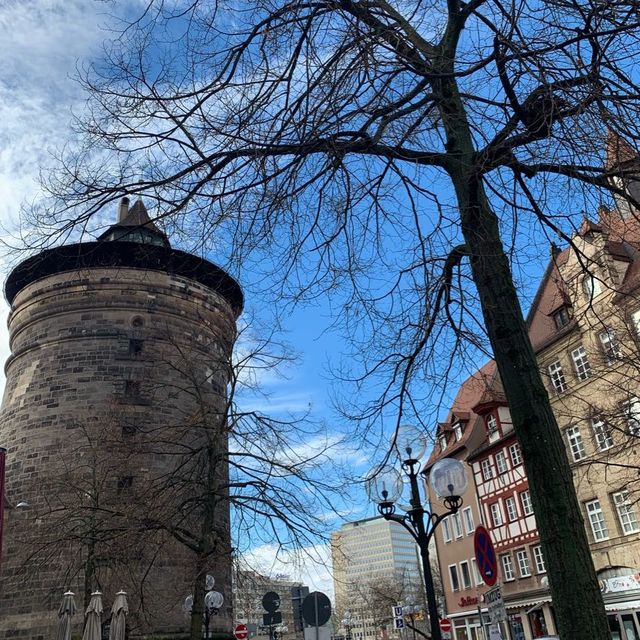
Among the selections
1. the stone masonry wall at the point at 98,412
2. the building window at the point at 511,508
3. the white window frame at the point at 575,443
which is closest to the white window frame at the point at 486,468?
the building window at the point at 511,508

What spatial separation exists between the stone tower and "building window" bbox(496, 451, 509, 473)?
1183cm

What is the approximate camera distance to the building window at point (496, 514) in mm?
27281

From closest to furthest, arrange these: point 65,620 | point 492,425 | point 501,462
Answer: point 65,620, point 501,462, point 492,425

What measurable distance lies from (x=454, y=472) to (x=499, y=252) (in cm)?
348

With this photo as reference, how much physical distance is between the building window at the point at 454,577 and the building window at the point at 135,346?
61.1 feet

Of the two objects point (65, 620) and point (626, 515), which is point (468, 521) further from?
point (65, 620)

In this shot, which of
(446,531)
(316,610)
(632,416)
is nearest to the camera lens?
(316,610)

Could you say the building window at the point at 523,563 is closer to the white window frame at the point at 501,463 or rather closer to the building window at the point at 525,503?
the building window at the point at 525,503

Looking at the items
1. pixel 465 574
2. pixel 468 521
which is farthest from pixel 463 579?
pixel 468 521

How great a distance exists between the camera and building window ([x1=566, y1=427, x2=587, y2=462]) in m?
22.4

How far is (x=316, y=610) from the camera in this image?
346 inches

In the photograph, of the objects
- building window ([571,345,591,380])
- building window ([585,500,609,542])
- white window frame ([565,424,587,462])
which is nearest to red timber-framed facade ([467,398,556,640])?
white window frame ([565,424,587,462])

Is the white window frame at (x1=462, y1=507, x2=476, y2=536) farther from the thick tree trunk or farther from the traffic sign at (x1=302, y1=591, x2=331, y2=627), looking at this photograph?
the thick tree trunk

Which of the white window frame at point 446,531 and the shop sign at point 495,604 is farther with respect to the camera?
the white window frame at point 446,531
